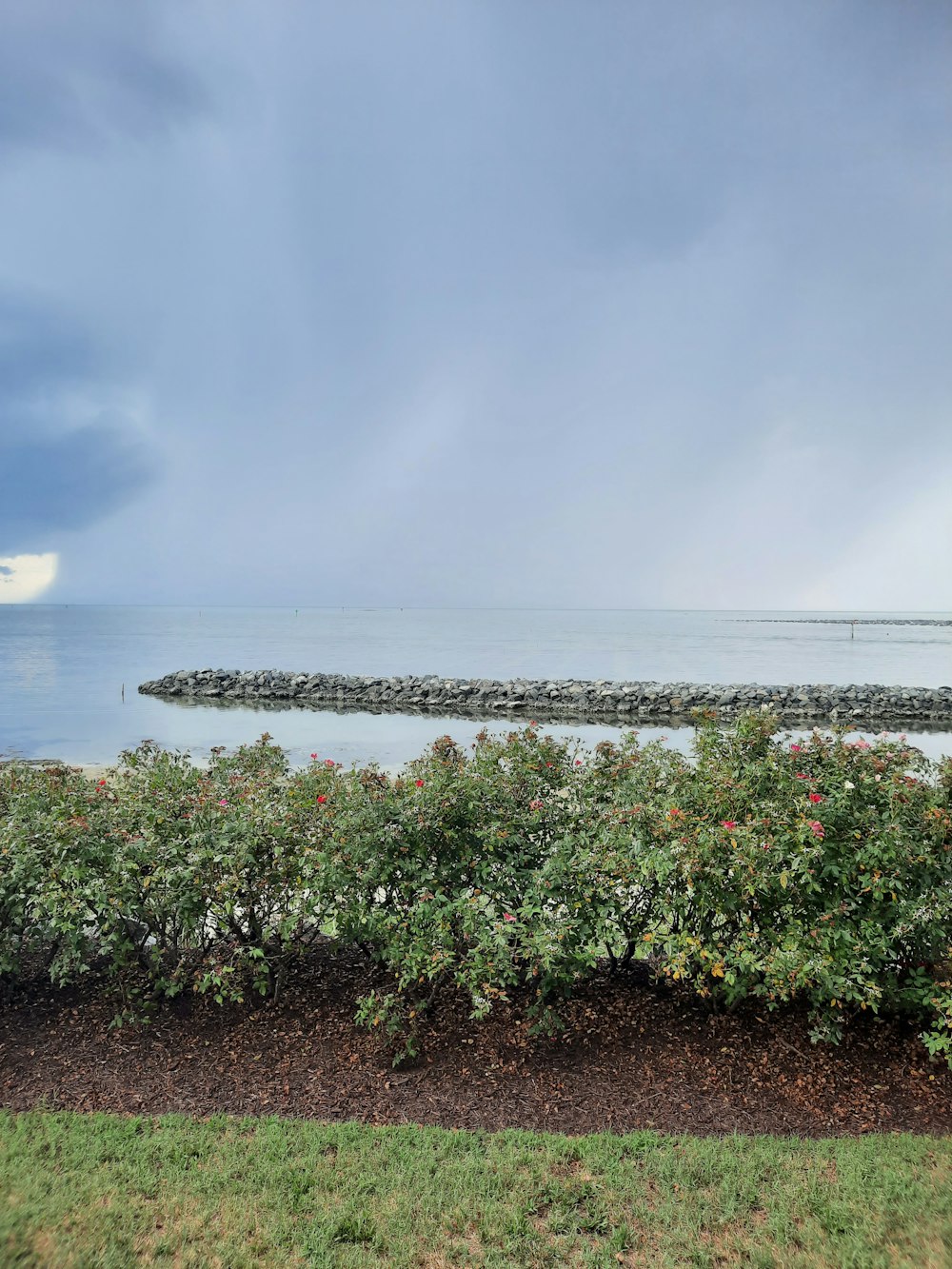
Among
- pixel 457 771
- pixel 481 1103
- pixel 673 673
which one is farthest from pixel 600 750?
pixel 673 673

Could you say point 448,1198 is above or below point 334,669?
below

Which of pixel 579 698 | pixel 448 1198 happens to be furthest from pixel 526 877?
pixel 579 698

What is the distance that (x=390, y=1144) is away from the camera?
131 inches

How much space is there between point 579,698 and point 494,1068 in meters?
20.7

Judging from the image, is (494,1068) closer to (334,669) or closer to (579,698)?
(579,698)

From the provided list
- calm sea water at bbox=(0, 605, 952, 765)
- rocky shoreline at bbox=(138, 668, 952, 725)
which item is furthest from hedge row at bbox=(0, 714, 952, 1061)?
rocky shoreline at bbox=(138, 668, 952, 725)

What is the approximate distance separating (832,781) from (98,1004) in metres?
4.25

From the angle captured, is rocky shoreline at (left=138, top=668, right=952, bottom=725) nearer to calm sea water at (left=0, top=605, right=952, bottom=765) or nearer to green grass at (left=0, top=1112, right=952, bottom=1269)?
calm sea water at (left=0, top=605, right=952, bottom=765)

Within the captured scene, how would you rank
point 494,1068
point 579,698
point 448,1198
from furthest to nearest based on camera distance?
1. point 579,698
2. point 494,1068
3. point 448,1198

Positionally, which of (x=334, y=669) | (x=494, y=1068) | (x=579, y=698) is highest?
(x=334, y=669)

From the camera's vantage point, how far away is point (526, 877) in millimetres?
4234

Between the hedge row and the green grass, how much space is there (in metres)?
0.69

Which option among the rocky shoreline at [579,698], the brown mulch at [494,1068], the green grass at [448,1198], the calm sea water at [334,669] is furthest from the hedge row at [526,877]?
the rocky shoreline at [579,698]

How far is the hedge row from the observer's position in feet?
12.6
